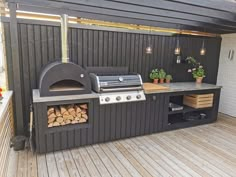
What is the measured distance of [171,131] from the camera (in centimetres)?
373

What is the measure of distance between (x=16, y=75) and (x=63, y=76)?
742mm

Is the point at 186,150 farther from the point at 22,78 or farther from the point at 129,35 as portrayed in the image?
the point at 22,78

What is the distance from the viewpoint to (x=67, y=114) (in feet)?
9.43

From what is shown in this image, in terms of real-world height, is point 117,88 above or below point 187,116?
above

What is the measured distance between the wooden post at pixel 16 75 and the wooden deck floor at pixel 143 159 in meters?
0.48

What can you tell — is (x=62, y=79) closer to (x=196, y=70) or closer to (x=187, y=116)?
(x=187, y=116)

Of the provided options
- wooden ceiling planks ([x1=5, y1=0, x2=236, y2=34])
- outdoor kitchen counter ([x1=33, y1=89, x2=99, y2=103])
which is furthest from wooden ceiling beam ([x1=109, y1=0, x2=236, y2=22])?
outdoor kitchen counter ([x1=33, y1=89, x2=99, y2=103])

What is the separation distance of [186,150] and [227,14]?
7.59ft

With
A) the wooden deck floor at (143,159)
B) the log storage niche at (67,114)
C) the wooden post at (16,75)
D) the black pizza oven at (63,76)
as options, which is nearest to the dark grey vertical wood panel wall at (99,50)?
the wooden post at (16,75)

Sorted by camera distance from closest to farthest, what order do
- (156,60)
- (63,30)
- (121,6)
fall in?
1. (121,6)
2. (63,30)
3. (156,60)

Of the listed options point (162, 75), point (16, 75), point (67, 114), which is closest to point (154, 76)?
point (162, 75)

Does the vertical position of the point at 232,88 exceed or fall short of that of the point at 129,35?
it falls short

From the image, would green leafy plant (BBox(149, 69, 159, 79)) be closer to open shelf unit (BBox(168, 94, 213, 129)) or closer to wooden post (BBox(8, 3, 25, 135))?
open shelf unit (BBox(168, 94, 213, 129))

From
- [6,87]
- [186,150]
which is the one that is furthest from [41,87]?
[186,150]
